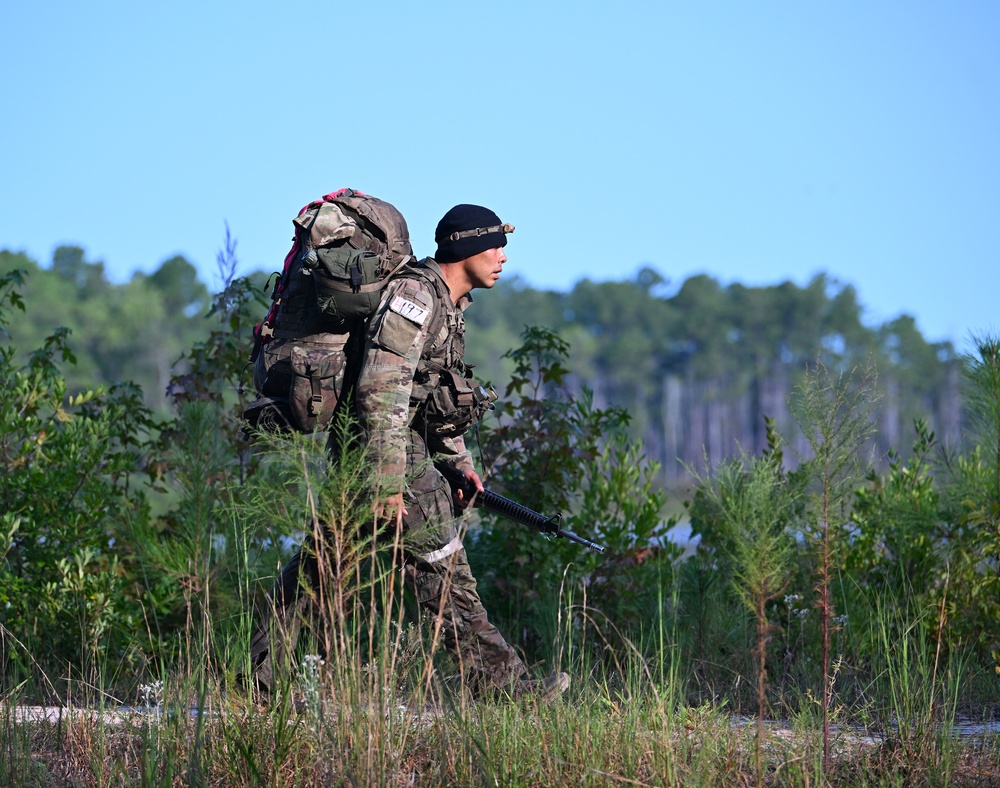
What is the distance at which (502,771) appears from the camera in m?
3.52

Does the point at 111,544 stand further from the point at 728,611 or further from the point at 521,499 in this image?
the point at 728,611

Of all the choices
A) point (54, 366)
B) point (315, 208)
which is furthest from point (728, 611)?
point (54, 366)

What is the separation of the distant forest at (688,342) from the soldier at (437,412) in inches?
2739

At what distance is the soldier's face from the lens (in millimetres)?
4824

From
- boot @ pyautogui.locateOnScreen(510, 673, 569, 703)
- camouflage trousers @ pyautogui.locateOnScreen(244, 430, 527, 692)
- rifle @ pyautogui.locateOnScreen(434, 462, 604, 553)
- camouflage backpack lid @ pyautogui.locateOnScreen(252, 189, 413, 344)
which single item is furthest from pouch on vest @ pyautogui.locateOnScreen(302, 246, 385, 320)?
boot @ pyautogui.locateOnScreen(510, 673, 569, 703)

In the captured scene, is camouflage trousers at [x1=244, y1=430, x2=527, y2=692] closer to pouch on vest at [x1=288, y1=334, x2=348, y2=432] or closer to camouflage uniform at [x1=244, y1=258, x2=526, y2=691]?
camouflage uniform at [x1=244, y1=258, x2=526, y2=691]

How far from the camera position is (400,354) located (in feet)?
14.5

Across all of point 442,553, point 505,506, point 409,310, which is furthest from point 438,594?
point 409,310

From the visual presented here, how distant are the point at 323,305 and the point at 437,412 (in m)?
0.68

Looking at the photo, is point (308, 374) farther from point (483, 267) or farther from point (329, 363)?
point (483, 267)

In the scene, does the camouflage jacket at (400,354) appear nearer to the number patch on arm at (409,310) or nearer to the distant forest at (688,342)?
the number patch on arm at (409,310)

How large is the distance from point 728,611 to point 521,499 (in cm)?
131

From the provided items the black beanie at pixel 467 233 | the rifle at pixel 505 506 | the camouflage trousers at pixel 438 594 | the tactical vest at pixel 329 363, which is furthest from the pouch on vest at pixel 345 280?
the rifle at pixel 505 506

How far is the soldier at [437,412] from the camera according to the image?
4359 millimetres
